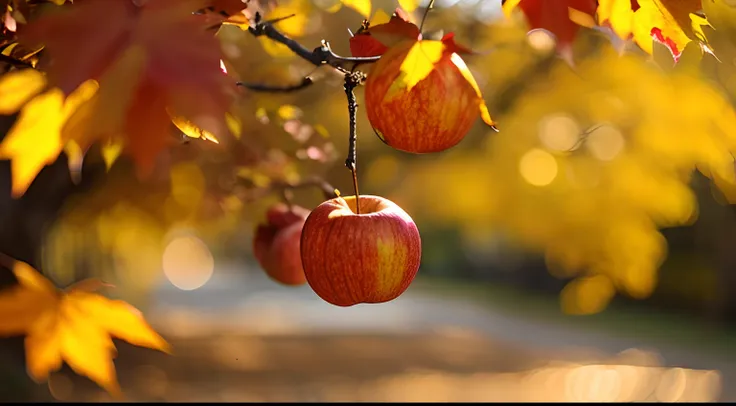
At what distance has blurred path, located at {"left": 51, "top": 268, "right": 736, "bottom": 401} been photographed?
10.2 m

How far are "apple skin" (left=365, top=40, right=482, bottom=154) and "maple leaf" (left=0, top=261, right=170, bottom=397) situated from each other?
87 cm

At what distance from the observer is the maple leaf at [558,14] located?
159 centimetres

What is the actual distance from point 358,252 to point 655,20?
0.77 metres

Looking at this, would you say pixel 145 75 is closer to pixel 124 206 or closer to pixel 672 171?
pixel 124 206

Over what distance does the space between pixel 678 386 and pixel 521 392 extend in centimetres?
228

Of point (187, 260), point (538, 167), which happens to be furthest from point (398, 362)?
point (187, 260)

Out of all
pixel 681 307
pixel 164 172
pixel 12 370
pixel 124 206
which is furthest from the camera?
pixel 681 307

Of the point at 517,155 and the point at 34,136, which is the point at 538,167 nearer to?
the point at 517,155

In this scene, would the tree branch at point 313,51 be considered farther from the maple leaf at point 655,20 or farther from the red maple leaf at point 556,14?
the maple leaf at point 655,20

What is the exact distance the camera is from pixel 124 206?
16.4ft

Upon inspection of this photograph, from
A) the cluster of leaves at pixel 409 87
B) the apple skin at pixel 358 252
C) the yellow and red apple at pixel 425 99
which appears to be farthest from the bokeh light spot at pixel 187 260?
the yellow and red apple at pixel 425 99

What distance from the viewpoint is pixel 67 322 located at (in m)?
2.32

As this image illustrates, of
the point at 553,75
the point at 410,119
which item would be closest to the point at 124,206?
the point at 553,75

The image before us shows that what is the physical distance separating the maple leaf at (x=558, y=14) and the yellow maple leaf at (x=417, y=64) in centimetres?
16
